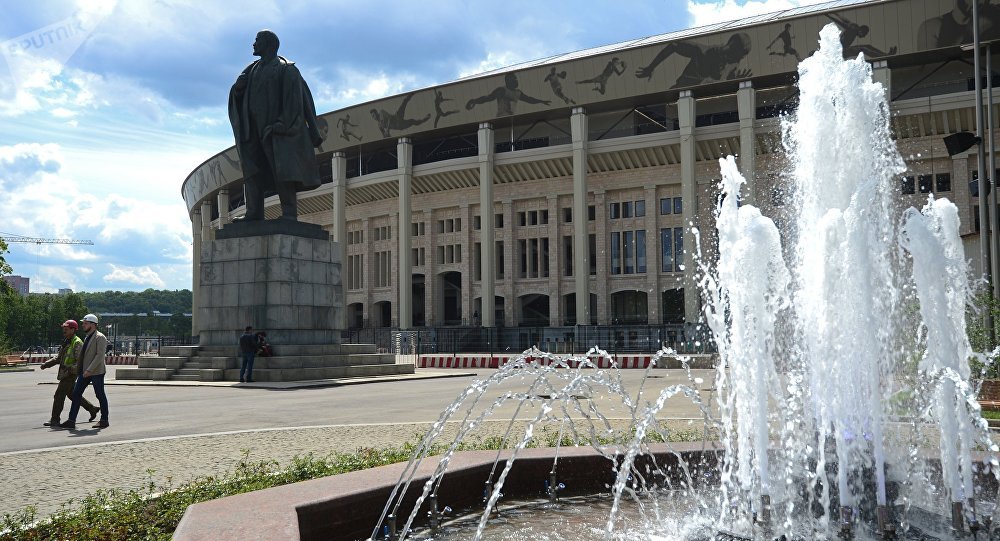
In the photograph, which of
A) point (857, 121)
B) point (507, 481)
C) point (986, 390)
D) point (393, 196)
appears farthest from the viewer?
point (393, 196)

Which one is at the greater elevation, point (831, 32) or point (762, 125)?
point (762, 125)

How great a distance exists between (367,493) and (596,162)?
41.8 m

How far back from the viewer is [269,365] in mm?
17594

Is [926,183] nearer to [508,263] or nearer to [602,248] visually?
[602,248]

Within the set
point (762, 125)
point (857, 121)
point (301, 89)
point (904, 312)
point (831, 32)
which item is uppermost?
point (762, 125)

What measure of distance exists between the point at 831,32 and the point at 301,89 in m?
13.7

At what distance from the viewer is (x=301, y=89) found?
19.3 meters

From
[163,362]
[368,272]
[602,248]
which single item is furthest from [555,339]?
[163,362]

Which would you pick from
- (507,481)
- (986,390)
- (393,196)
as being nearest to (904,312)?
(986,390)

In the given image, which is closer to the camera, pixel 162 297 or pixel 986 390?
pixel 986 390

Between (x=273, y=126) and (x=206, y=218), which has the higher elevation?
(x=206, y=218)

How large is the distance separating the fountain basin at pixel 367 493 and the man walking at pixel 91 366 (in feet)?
21.0

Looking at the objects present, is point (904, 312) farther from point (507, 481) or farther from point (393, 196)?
point (393, 196)

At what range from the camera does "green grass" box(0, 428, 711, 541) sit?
4.14 m
